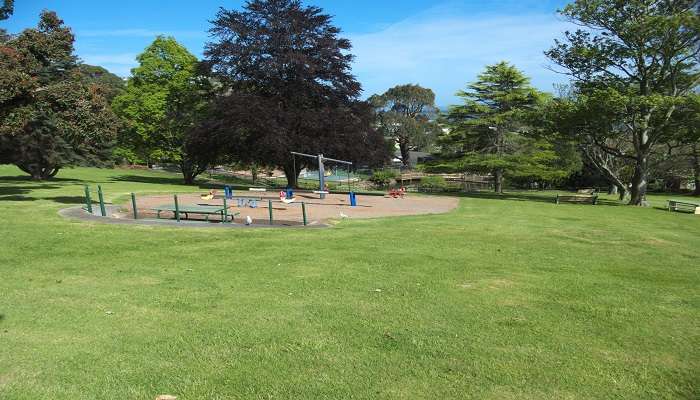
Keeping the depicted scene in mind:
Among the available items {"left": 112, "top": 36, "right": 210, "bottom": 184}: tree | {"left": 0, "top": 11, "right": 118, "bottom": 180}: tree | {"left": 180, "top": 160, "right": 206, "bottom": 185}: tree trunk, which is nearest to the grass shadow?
{"left": 0, "top": 11, "right": 118, "bottom": 180}: tree

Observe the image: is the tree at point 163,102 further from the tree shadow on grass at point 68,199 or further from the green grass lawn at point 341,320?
the green grass lawn at point 341,320

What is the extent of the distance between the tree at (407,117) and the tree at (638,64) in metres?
52.0

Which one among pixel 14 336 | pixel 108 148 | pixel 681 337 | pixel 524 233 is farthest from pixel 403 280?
pixel 108 148

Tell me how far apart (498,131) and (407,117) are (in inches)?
1836

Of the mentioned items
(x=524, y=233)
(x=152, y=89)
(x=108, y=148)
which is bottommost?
(x=524, y=233)

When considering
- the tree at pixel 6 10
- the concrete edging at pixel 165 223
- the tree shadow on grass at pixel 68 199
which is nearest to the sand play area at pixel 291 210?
the concrete edging at pixel 165 223

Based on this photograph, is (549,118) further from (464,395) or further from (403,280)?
(464,395)

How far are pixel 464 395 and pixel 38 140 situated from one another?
3648 cm

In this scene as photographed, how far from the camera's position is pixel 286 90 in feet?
119

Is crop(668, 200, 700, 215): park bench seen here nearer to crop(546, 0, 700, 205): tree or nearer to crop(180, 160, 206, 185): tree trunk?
crop(546, 0, 700, 205): tree

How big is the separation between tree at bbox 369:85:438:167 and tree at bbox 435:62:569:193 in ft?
136

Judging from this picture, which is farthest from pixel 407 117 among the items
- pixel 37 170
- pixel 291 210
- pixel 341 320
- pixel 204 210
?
pixel 341 320

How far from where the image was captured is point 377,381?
474 centimetres

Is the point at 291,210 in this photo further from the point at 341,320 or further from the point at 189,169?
the point at 189,169
